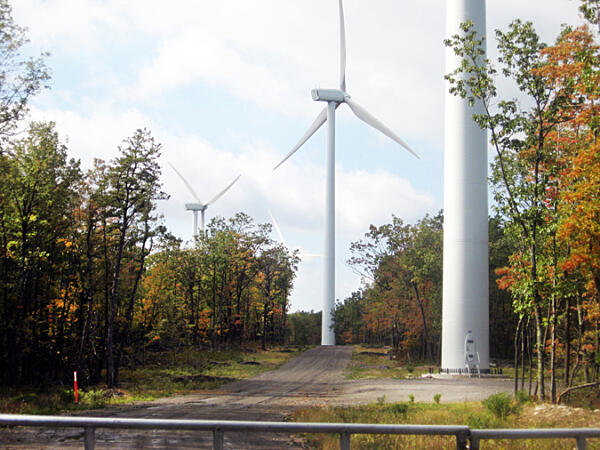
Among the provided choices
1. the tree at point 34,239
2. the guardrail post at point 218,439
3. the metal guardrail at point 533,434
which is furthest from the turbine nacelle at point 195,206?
the metal guardrail at point 533,434

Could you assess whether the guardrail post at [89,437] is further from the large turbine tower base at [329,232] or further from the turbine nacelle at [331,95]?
the turbine nacelle at [331,95]

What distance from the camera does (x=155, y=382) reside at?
41.7 m

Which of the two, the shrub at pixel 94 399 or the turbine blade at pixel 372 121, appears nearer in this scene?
the shrub at pixel 94 399

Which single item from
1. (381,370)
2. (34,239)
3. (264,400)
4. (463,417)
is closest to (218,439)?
(463,417)

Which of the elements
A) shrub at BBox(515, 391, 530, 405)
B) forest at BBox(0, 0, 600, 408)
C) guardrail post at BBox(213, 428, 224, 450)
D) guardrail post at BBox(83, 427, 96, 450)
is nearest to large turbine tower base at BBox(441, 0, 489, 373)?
forest at BBox(0, 0, 600, 408)

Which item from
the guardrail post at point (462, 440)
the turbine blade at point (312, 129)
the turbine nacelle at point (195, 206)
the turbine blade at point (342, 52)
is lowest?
the guardrail post at point (462, 440)

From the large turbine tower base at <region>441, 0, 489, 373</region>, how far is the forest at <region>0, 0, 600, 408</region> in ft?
8.41

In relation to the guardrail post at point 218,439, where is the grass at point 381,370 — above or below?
below

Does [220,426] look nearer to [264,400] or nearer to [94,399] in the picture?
[264,400]

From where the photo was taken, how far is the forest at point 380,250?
22.6 metres

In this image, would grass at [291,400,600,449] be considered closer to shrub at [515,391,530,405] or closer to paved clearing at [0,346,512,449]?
shrub at [515,391,530,405]

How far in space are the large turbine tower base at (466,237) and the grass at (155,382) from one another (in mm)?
16101

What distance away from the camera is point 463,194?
46781mm

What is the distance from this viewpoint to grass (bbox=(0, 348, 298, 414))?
27109mm
